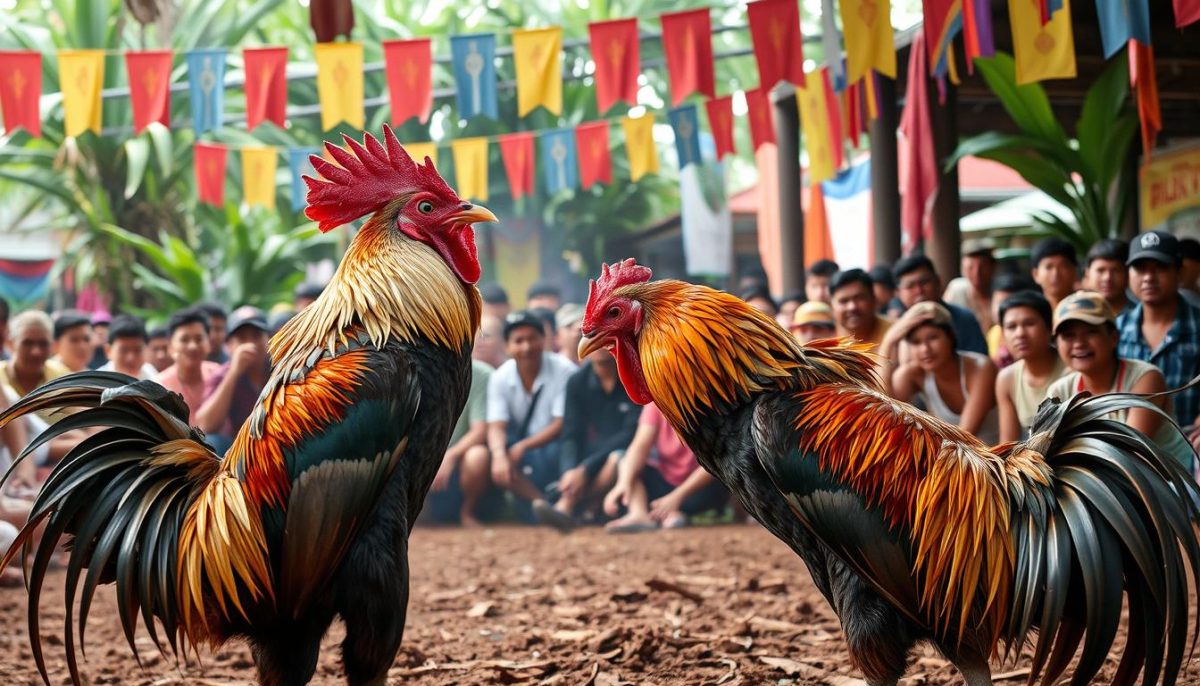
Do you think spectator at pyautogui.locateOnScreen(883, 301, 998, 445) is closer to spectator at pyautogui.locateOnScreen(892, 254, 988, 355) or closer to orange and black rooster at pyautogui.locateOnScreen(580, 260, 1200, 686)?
spectator at pyautogui.locateOnScreen(892, 254, 988, 355)

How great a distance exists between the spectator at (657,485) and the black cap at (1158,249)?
12.5 ft

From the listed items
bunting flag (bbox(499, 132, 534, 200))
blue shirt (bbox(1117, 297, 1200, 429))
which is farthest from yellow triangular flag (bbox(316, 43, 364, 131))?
blue shirt (bbox(1117, 297, 1200, 429))

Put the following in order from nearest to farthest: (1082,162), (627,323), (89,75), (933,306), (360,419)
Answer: (360,419) < (627,323) < (933,306) < (1082,162) < (89,75)

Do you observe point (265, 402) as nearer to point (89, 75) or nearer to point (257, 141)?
point (89, 75)

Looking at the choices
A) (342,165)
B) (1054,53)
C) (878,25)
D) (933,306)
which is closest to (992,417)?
(933,306)

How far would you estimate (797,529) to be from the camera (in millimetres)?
3197

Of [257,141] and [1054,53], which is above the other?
[257,141]

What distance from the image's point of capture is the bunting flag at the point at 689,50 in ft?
30.7

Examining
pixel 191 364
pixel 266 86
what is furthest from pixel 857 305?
pixel 266 86

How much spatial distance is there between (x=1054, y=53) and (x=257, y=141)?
1791 cm

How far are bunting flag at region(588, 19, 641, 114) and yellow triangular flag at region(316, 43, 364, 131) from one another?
209cm

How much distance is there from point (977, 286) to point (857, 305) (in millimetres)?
1916

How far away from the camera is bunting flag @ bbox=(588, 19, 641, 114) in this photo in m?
9.88

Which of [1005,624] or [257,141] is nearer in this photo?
[1005,624]
